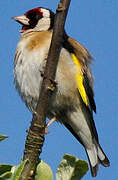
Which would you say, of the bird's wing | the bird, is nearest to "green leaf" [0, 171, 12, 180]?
the bird

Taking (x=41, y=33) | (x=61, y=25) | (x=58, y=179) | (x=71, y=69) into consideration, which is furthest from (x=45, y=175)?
(x=41, y=33)

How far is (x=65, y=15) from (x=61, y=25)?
0.07 m

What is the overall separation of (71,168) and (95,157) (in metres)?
3.89

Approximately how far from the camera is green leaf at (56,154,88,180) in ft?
5.14

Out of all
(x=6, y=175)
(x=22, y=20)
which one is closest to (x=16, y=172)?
(x=6, y=175)

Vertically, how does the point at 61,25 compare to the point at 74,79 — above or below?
below

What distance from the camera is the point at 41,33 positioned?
200 inches

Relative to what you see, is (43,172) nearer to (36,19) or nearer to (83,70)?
(83,70)

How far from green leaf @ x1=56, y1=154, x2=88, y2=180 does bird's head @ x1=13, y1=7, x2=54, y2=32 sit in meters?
4.07

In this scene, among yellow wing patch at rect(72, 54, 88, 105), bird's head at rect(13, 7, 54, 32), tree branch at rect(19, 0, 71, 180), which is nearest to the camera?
tree branch at rect(19, 0, 71, 180)

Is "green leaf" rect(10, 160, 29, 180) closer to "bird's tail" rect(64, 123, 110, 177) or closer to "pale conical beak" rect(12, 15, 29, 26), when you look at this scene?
"bird's tail" rect(64, 123, 110, 177)

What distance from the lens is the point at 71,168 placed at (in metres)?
1.62

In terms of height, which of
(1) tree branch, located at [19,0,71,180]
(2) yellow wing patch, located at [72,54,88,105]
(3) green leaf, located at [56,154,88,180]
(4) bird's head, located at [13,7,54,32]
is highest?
(4) bird's head, located at [13,7,54,32]

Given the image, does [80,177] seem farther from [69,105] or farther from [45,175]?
[69,105]
